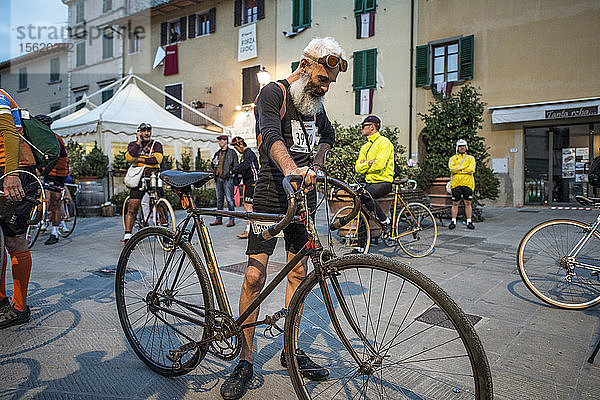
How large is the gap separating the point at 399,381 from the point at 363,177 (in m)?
4.49

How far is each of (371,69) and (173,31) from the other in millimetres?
12874

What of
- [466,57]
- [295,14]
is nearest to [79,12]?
[295,14]

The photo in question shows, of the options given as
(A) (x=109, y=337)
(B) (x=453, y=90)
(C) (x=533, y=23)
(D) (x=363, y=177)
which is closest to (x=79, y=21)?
(B) (x=453, y=90)

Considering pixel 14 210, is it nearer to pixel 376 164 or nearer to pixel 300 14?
pixel 376 164

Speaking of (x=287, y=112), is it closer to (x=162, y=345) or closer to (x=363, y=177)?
(x=162, y=345)

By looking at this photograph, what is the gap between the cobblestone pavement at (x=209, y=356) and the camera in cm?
227

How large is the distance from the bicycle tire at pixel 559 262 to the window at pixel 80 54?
3096 cm

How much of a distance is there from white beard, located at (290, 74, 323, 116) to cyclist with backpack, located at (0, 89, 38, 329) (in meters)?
2.12

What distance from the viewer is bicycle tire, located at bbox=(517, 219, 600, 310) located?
358 cm

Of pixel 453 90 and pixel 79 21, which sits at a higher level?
pixel 79 21

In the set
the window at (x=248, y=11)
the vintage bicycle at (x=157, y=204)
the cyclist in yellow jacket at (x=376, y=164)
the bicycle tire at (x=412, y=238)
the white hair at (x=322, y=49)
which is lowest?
the bicycle tire at (x=412, y=238)

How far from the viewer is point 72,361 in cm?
258

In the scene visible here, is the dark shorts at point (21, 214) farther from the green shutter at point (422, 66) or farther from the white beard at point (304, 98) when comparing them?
the green shutter at point (422, 66)

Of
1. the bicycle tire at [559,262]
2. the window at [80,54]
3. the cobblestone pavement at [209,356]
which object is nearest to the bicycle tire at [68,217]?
the cobblestone pavement at [209,356]
